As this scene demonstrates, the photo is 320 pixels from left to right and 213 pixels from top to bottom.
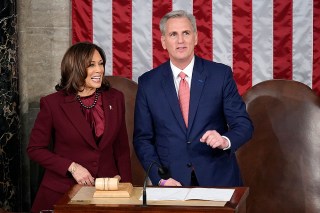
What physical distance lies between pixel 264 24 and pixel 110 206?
2951 mm

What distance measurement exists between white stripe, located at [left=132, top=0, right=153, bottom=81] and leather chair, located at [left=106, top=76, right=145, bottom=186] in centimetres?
36

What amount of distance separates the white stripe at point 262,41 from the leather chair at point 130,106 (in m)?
1.01

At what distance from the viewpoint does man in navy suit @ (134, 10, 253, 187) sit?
14.2 feet

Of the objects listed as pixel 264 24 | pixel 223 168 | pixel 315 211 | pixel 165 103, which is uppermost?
pixel 264 24

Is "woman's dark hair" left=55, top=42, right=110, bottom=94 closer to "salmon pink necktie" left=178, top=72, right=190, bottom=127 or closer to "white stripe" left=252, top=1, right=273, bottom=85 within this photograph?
"salmon pink necktie" left=178, top=72, right=190, bottom=127

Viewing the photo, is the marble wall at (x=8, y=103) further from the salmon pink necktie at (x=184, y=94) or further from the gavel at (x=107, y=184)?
the gavel at (x=107, y=184)

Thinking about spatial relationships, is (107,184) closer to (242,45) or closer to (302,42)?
(242,45)

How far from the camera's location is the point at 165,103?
174 inches

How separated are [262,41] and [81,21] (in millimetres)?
1452

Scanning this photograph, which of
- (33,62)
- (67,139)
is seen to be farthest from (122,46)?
(67,139)

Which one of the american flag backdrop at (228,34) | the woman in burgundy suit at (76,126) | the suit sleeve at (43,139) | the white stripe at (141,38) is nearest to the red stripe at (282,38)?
the american flag backdrop at (228,34)

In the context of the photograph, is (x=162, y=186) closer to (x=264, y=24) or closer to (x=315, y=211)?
(x=315, y=211)

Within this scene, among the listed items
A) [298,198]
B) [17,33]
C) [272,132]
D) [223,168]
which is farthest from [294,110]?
[17,33]

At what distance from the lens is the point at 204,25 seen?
5973 mm
